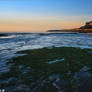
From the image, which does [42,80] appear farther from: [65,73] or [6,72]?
[6,72]

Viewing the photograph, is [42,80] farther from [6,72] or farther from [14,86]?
[6,72]

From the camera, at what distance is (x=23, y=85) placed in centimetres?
292

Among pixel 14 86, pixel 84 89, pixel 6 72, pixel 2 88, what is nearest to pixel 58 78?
pixel 84 89

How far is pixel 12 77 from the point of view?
11.4 ft

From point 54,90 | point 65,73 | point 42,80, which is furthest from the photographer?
point 65,73

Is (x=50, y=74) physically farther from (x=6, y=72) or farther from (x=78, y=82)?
(x=6, y=72)

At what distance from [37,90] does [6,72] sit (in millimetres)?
1752

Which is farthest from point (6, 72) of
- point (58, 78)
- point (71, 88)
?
point (71, 88)

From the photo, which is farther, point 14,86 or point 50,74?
point 50,74

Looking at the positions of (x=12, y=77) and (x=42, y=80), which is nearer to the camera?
(x=42, y=80)

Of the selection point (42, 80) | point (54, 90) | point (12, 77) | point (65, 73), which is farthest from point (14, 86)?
point (65, 73)

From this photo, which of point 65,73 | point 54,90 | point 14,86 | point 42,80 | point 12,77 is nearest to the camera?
point 54,90

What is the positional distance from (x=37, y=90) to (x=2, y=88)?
97cm

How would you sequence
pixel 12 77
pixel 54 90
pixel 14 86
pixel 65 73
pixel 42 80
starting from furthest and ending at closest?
pixel 65 73
pixel 12 77
pixel 42 80
pixel 14 86
pixel 54 90
